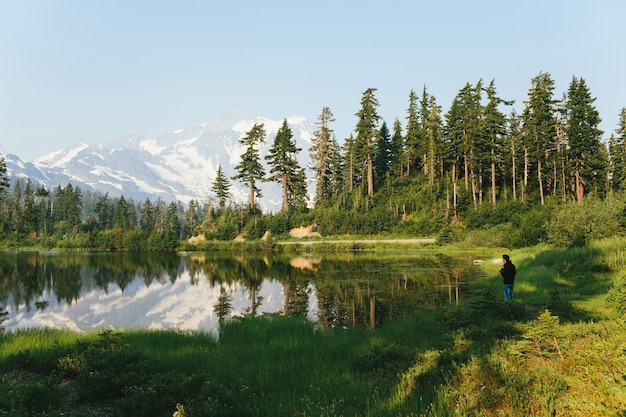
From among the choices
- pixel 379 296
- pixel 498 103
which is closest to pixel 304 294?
pixel 379 296

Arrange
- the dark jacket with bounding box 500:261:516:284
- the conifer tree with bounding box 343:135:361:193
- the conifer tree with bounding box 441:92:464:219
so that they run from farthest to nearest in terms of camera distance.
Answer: the conifer tree with bounding box 343:135:361:193 < the conifer tree with bounding box 441:92:464:219 < the dark jacket with bounding box 500:261:516:284

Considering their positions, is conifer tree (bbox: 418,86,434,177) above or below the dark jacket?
above

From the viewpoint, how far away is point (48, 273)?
40.4m

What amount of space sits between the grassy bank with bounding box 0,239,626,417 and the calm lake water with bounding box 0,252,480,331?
14.8ft

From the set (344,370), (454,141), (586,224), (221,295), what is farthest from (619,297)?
(454,141)

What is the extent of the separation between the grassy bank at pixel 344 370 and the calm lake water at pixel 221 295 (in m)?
4.52

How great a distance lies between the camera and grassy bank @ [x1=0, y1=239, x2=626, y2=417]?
6484 millimetres

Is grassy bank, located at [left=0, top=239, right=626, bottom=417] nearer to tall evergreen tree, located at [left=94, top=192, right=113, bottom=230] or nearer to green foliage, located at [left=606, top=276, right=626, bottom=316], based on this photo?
green foliage, located at [left=606, top=276, right=626, bottom=316]

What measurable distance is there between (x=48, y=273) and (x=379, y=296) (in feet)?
115

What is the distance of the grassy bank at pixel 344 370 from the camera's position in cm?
648

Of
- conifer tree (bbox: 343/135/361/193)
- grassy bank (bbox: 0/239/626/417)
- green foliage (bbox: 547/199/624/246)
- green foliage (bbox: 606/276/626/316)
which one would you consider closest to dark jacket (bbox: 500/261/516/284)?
grassy bank (bbox: 0/239/626/417)

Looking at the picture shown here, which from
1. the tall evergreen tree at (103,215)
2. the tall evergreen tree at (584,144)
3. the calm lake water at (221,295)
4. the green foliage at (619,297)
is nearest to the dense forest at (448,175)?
the tall evergreen tree at (584,144)

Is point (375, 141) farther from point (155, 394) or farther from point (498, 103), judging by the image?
point (155, 394)

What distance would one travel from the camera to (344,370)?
9398 millimetres
